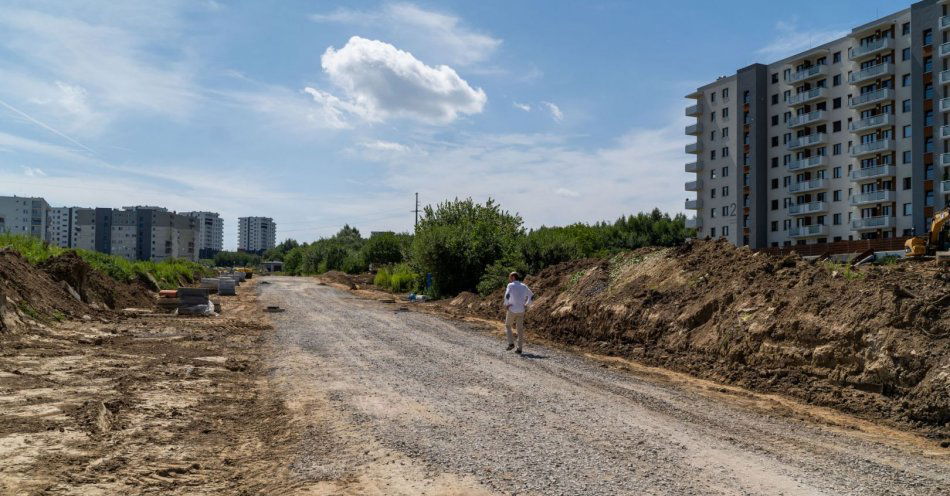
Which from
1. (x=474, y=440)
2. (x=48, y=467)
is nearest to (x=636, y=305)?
(x=474, y=440)

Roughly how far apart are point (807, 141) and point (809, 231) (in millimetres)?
10493

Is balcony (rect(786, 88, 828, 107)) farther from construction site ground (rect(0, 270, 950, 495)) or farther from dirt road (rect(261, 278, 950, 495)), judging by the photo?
dirt road (rect(261, 278, 950, 495))

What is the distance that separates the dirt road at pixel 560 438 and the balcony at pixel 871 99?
65.1 m

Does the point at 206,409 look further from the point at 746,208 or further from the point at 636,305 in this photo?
the point at 746,208

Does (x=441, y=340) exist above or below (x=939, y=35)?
below

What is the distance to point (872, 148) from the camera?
63969mm

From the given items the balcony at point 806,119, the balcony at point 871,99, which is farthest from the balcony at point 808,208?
the balcony at point 871,99

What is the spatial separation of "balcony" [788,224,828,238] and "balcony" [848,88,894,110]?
519 inches

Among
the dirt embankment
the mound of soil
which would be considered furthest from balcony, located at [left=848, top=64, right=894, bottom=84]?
the mound of soil

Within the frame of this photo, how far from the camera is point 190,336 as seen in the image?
1775cm

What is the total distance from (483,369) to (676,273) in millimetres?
8158

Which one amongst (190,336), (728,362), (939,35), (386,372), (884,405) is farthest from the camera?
(939,35)

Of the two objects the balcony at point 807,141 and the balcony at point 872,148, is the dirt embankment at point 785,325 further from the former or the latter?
the balcony at point 807,141

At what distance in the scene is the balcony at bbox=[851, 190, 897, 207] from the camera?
6218 cm
